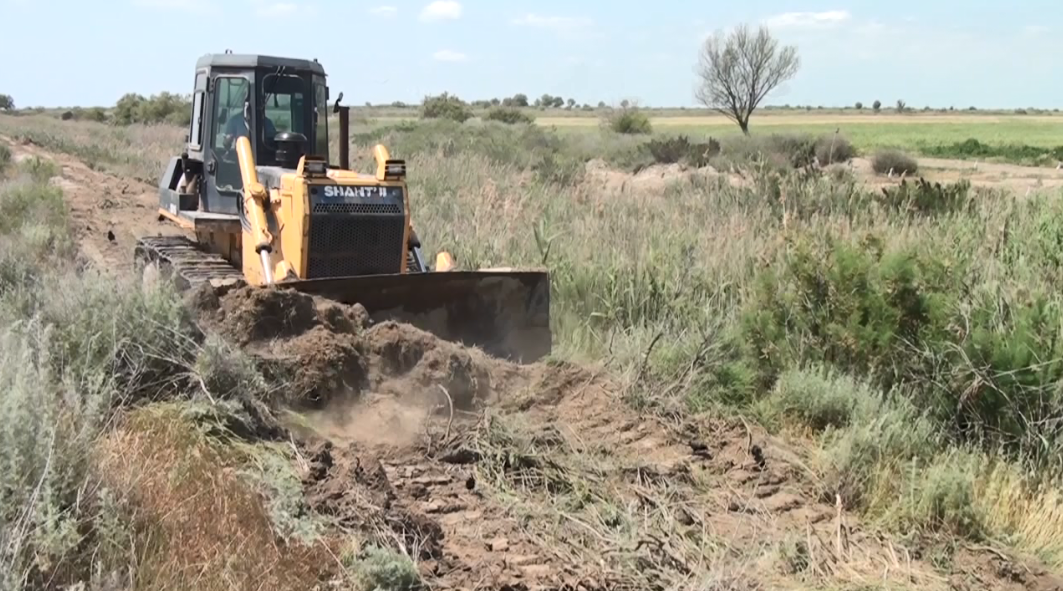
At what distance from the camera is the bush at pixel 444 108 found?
4853 cm

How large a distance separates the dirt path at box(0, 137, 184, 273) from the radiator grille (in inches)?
124

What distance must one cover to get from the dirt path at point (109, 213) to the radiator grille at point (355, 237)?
314cm

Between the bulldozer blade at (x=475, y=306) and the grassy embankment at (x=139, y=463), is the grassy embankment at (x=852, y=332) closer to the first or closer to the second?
the grassy embankment at (x=139, y=463)

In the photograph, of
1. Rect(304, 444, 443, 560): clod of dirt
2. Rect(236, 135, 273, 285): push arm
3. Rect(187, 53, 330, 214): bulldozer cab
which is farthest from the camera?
Rect(187, 53, 330, 214): bulldozer cab

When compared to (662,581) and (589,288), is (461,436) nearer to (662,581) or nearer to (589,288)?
(662,581)

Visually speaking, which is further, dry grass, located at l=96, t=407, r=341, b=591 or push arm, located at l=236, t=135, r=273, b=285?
push arm, located at l=236, t=135, r=273, b=285

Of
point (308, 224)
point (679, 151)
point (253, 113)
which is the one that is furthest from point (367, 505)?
point (679, 151)

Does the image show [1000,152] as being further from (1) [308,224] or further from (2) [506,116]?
(1) [308,224]

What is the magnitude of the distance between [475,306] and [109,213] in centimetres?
1201

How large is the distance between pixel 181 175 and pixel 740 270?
19.5ft

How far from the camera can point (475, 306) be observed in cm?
835

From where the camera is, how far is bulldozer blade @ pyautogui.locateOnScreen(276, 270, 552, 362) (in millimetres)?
7887

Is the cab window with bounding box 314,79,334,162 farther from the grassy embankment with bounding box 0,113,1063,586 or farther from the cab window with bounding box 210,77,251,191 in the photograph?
the grassy embankment with bounding box 0,113,1063,586

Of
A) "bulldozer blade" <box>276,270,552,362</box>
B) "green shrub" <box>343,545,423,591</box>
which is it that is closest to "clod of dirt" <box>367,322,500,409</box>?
"bulldozer blade" <box>276,270,552,362</box>
